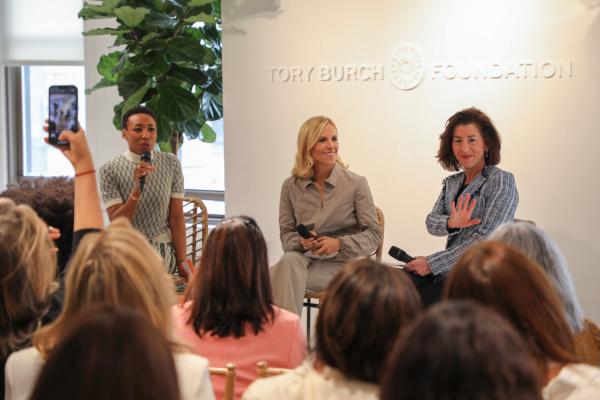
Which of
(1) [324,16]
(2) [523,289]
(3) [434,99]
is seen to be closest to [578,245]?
(3) [434,99]

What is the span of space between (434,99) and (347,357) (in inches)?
149

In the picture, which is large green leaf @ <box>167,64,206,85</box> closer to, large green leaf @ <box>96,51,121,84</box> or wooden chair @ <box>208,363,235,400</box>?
large green leaf @ <box>96,51,121,84</box>

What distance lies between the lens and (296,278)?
477 cm

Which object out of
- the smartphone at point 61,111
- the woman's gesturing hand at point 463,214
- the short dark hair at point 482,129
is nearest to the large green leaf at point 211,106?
the short dark hair at point 482,129

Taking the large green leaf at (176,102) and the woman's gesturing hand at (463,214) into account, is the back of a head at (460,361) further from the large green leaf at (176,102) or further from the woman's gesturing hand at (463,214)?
the large green leaf at (176,102)

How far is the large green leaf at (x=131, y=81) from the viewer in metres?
6.12

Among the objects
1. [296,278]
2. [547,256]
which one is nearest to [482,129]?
[296,278]

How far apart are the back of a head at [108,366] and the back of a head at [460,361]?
0.31 m

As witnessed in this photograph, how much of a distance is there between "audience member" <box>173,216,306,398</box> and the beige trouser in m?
1.98

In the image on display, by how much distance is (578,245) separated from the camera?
5184mm

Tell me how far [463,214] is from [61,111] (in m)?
2.16

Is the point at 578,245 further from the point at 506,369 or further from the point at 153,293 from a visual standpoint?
the point at 506,369

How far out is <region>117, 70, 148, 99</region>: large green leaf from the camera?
612 cm

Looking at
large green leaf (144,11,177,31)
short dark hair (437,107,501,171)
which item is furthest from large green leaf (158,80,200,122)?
short dark hair (437,107,501,171)
